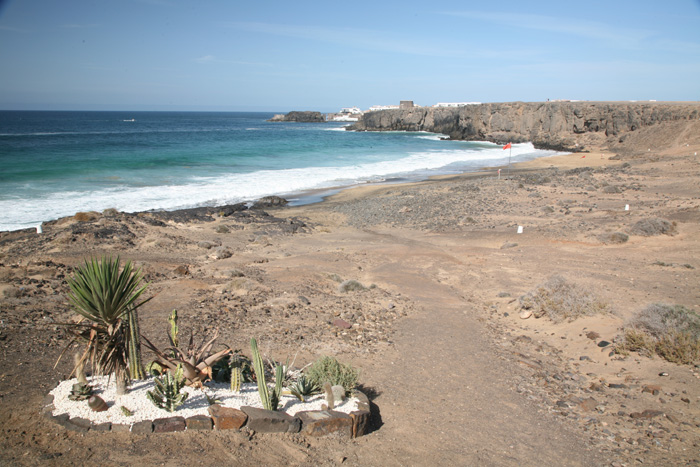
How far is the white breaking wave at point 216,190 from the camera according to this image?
20.9 m

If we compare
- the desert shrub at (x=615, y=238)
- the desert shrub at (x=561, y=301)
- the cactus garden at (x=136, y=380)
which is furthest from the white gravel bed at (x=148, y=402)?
the desert shrub at (x=615, y=238)

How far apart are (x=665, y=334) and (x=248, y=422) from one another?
6.21 m

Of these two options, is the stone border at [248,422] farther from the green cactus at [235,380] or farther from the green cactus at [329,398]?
the green cactus at [235,380]

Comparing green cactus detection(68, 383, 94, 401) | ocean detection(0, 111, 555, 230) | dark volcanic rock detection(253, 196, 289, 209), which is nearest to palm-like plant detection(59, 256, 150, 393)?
green cactus detection(68, 383, 94, 401)

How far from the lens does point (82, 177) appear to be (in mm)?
30234

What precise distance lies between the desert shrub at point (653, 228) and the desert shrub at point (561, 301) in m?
6.76

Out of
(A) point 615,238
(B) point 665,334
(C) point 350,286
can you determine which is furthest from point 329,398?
(A) point 615,238

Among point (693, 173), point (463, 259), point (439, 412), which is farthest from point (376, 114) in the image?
point (439, 412)

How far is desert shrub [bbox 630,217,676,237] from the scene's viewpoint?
1398cm

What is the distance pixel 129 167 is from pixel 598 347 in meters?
36.0

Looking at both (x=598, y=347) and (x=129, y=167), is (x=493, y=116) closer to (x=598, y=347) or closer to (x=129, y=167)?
(x=129, y=167)

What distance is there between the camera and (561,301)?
28.7 ft

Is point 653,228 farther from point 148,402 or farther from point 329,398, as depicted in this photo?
point 148,402

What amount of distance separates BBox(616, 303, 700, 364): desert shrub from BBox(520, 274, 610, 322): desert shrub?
100 centimetres
